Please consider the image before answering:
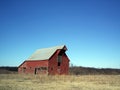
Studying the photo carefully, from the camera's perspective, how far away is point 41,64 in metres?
62.1

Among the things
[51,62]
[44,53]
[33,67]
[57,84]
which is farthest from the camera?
[33,67]

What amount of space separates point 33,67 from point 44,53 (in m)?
5.08

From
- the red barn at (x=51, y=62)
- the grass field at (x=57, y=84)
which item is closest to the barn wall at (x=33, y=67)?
the red barn at (x=51, y=62)

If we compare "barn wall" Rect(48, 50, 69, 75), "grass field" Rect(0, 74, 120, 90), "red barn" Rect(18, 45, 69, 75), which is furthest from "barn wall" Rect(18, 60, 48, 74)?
"grass field" Rect(0, 74, 120, 90)

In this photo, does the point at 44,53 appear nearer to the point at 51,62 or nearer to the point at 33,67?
the point at 33,67

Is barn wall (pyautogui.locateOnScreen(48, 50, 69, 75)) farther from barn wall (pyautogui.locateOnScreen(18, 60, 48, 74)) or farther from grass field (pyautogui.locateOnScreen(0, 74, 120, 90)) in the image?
grass field (pyautogui.locateOnScreen(0, 74, 120, 90))

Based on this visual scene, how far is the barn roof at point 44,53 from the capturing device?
2404 inches

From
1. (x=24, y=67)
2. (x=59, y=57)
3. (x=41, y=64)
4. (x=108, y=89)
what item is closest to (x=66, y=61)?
(x=59, y=57)

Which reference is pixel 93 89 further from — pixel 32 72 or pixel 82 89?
pixel 32 72

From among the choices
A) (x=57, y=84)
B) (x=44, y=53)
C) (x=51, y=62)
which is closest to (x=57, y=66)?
(x=51, y=62)

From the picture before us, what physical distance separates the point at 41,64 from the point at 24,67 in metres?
10.6

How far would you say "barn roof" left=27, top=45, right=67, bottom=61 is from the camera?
61.1 m

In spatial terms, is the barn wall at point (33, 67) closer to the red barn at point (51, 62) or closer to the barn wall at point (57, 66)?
the red barn at point (51, 62)

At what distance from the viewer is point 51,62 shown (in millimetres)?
59938
